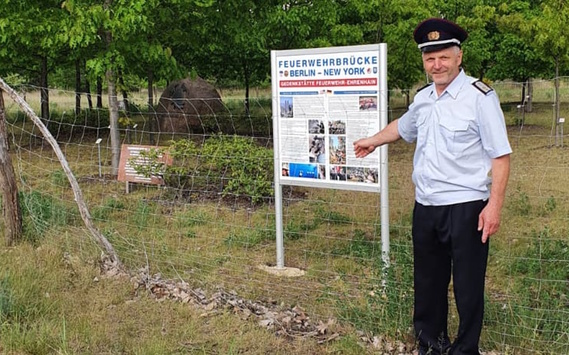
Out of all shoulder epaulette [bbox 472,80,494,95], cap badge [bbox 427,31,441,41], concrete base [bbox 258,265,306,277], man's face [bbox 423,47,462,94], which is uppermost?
cap badge [bbox 427,31,441,41]

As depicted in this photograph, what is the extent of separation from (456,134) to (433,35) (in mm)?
520

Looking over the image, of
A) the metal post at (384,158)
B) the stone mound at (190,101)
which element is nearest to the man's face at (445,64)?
the metal post at (384,158)

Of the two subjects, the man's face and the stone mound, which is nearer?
the man's face

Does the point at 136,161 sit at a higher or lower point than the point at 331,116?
lower

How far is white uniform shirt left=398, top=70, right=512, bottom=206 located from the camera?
2.94m

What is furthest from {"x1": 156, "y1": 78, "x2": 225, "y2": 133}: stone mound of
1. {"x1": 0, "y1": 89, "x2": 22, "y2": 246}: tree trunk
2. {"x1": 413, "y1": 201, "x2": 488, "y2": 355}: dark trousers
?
{"x1": 413, "y1": 201, "x2": 488, "y2": 355}: dark trousers

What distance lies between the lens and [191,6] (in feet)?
32.0

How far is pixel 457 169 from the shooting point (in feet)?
10.1

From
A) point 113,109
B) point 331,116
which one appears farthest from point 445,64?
point 113,109

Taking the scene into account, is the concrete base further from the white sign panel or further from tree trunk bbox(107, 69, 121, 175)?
tree trunk bbox(107, 69, 121, 175)

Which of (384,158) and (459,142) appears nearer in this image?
(459,142)

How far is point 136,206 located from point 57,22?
A: 3212 millimetres

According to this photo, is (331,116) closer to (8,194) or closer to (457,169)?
(457,169)

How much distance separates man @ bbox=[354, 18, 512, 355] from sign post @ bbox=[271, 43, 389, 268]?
1.34 metres
